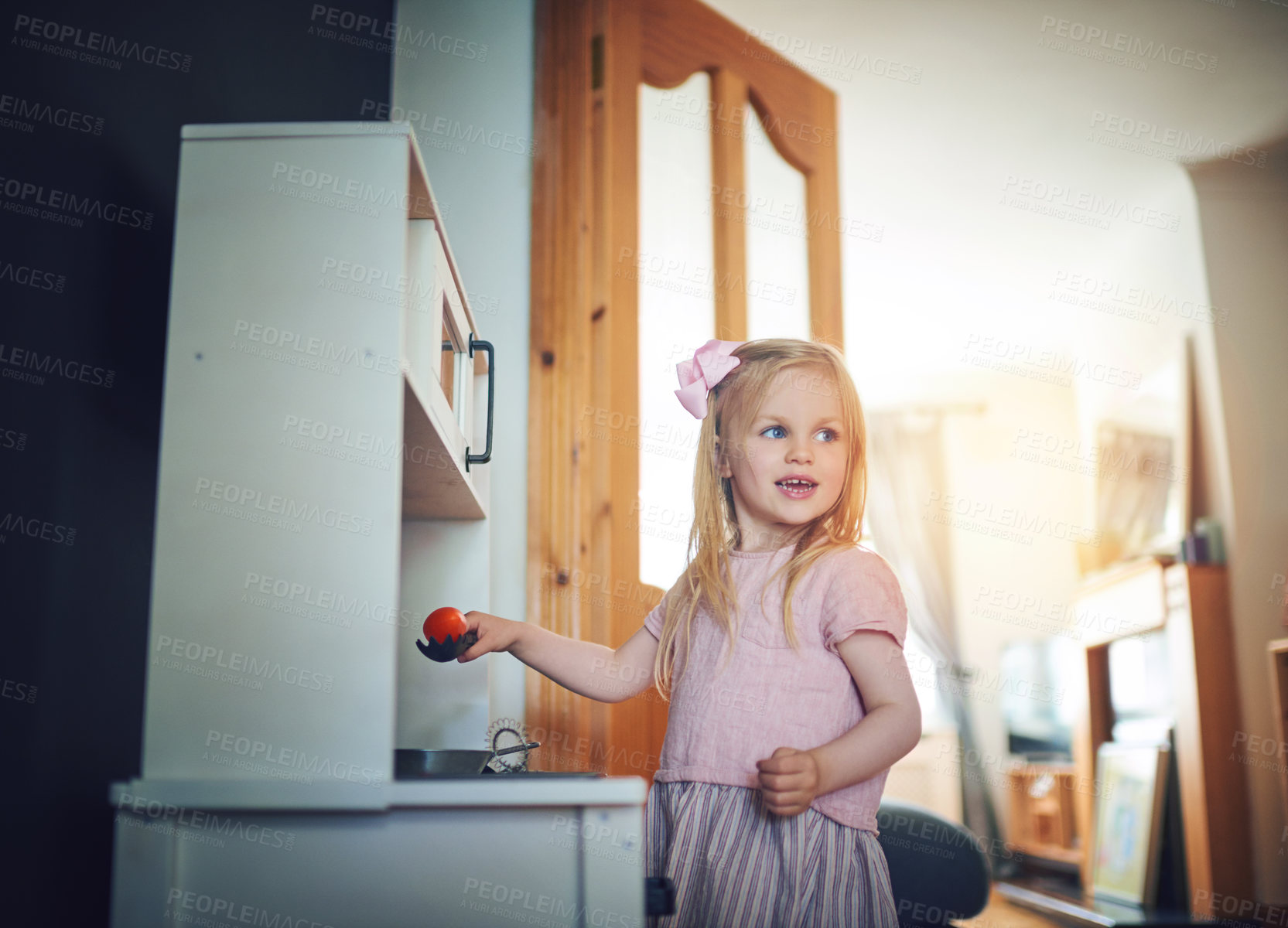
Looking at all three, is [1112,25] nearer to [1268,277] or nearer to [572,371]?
[1268,277]

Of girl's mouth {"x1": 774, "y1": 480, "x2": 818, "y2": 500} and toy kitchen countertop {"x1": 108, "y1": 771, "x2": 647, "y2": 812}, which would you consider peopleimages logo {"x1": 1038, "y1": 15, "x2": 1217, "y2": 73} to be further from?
toy kitchen countertop {"x1": 108, "y1": 771, "x2": 647, "y2": 812}

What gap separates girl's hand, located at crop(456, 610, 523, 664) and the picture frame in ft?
11.4

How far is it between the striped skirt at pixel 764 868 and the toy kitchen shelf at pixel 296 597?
0.35 meters

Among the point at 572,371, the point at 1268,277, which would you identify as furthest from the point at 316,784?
the point at 1268,277

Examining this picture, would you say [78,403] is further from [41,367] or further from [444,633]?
[444,633]

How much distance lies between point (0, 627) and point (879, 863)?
971 millimetres

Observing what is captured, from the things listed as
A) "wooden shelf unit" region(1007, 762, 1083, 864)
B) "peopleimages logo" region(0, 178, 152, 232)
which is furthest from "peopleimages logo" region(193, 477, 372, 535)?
"wooden shelf unit" region(1007, 762, 1083, 864)

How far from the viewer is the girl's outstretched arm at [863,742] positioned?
105 centimetres

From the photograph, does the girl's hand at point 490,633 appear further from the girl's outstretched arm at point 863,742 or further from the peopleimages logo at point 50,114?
the peopleimages logo at point 50,114

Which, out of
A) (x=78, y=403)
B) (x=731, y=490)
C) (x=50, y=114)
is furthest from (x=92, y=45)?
(x=731, y=490)

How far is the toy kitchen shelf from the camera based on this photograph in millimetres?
823

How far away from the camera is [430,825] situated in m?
0.84

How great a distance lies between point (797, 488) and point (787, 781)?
1.45 ft

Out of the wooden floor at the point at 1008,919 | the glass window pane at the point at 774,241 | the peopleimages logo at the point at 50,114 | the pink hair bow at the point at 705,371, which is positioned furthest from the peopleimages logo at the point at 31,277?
the wooden floor at the point at 1008,919
